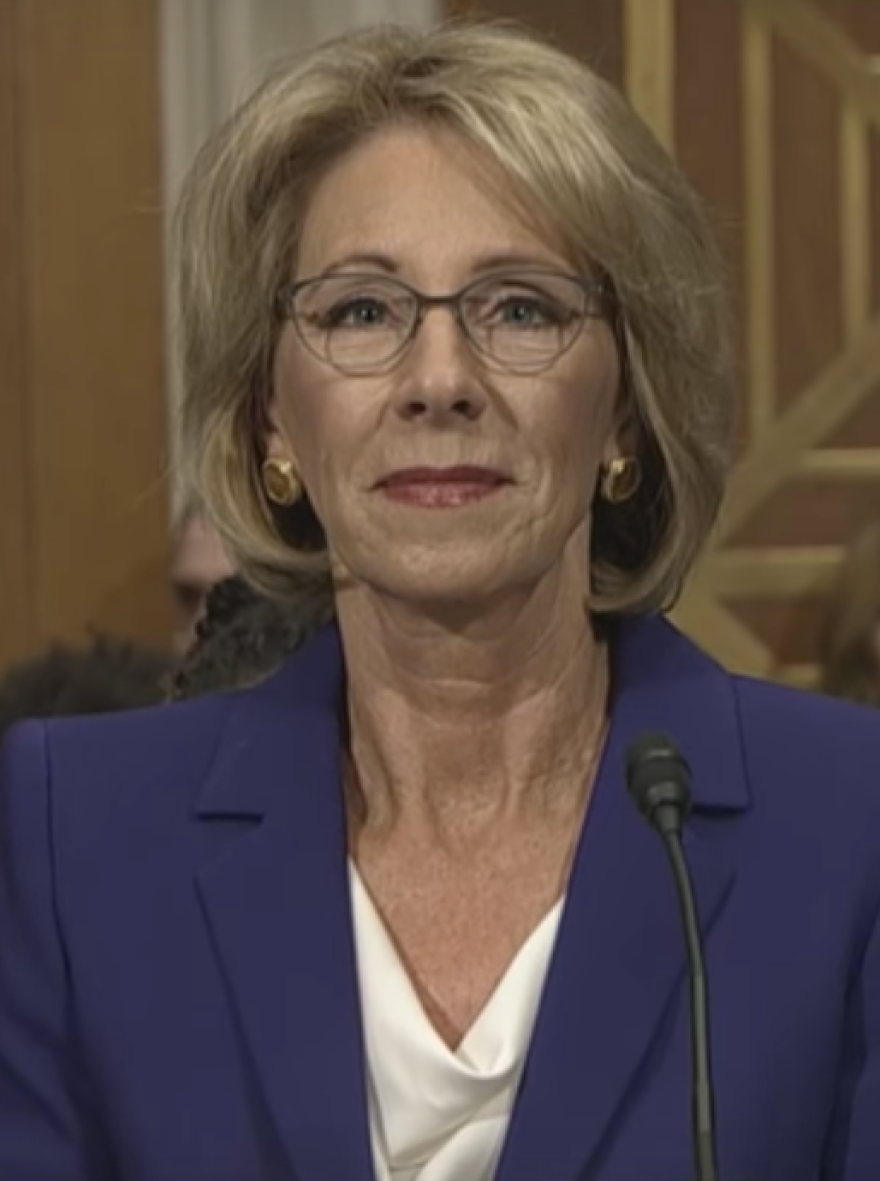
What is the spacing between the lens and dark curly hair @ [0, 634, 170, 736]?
267cm

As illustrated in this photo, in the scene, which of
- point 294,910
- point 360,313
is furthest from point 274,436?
point 294,910

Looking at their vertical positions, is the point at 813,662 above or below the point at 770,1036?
below

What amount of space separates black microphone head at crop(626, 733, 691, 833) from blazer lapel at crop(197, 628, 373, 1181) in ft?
1.12

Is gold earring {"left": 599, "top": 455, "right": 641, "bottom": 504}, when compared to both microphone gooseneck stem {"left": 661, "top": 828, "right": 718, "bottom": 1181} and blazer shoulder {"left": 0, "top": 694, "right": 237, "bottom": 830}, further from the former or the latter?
microphone gooseneck stem {"left": 661, "top": 828, "right": 718, "bottom": 1181}

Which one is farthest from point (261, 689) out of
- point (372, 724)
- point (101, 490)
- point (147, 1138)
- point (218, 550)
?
point (101, 490)

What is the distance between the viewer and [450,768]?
6.40 ft

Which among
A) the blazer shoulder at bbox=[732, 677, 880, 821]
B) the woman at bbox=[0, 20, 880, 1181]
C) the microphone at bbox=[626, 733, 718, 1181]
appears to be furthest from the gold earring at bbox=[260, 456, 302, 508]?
the microphone at bbox=[626, 733, 718, 1181]

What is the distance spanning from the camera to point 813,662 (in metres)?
4.52

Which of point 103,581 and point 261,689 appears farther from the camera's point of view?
point 103,581

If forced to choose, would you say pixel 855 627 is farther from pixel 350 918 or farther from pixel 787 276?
pixel 350 918

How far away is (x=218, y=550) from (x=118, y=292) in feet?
1.65

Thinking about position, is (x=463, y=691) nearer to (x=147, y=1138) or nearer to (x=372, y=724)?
(x=372, y=724)

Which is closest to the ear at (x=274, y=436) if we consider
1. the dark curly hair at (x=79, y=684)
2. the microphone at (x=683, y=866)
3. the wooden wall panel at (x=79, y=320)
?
the microphone at (x=683, y=866)

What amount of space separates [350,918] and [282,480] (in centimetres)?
31
